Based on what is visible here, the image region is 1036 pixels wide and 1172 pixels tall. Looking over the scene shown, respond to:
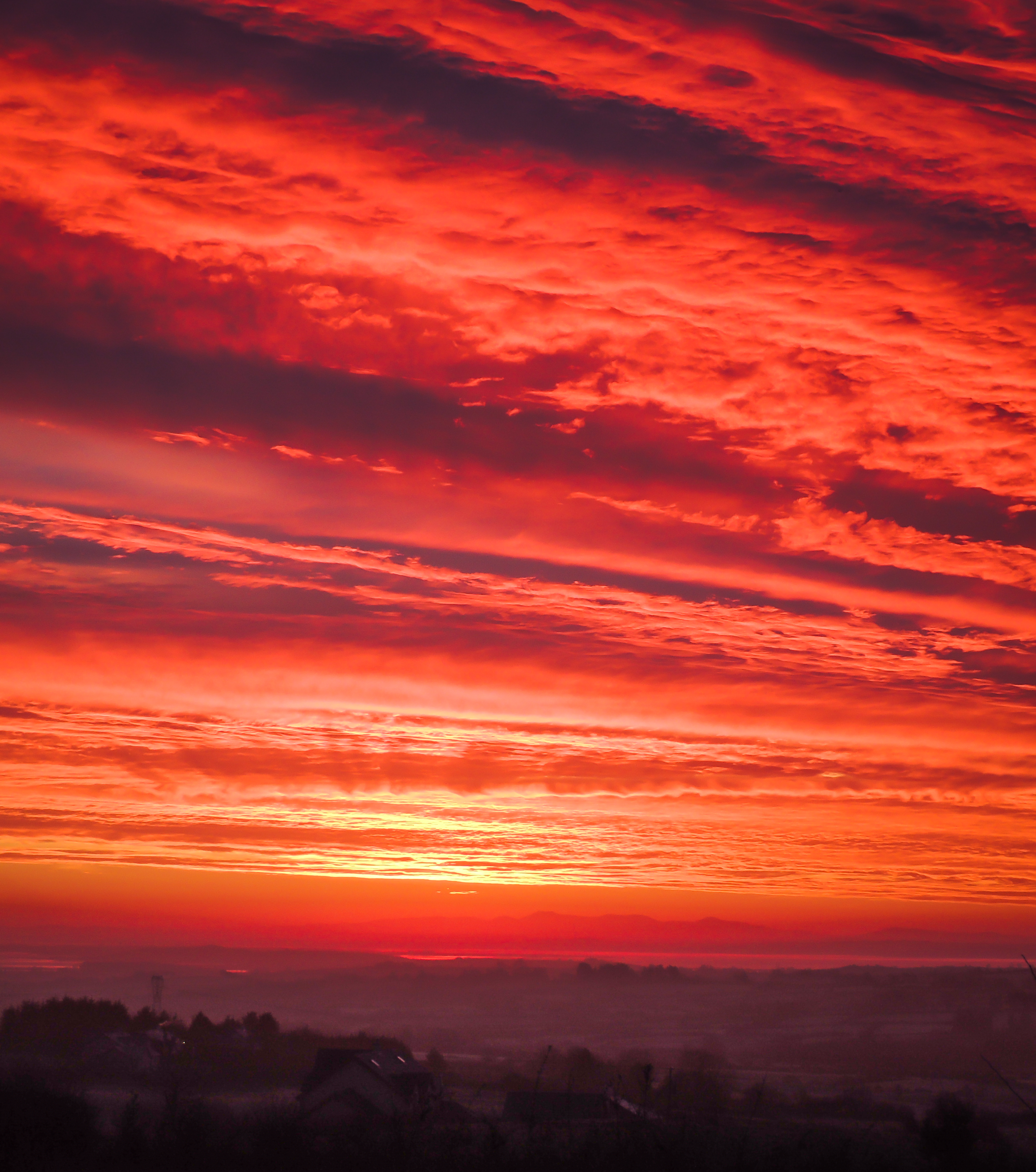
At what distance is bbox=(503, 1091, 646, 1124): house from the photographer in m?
41.9

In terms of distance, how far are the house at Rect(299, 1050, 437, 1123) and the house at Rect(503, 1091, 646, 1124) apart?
391cm

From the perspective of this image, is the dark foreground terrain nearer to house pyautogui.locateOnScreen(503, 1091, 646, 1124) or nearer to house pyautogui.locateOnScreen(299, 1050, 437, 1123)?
house pyautogui.locateOnScreen(503, 1091, 646, 1124)

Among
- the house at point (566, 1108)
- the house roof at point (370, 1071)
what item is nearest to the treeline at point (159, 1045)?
the house roof at point (370, 1071)

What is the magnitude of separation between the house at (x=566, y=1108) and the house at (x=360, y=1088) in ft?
12.8

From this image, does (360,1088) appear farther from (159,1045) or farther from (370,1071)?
(159,1045)

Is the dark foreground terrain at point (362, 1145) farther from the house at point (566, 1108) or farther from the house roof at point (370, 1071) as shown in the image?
the house roof at point (370, 1071)

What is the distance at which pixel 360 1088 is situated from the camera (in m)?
48.3

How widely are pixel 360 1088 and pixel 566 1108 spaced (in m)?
11.8

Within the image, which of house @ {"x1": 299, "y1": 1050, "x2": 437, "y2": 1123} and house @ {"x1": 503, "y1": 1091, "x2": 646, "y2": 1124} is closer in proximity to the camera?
house @ {"x1": 503, "y1": 1091, "x2": 646, "y2": 1124}

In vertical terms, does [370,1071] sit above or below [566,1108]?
below

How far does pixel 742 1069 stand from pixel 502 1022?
247ft

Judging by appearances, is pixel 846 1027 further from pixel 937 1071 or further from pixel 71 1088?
pixel 71 1088

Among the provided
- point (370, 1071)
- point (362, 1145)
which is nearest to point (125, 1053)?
point (370, 1071)

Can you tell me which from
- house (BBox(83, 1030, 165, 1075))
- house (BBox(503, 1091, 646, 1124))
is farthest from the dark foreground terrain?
house (BBox(83, 1030, 165, 1075))
